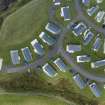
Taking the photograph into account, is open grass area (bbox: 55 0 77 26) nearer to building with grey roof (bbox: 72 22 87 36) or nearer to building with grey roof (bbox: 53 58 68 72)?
building with grey roof (bbox: 72 22 87 36)

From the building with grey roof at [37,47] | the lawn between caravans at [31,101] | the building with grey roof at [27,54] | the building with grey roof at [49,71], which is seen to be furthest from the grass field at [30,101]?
the building with grey roof at [37,47]

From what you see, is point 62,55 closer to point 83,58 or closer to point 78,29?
point 83,58

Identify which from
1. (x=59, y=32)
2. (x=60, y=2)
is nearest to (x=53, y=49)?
(x=59, y=32)

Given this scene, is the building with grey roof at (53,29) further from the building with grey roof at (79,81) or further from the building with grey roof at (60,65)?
the building with grey roof at (79,81)

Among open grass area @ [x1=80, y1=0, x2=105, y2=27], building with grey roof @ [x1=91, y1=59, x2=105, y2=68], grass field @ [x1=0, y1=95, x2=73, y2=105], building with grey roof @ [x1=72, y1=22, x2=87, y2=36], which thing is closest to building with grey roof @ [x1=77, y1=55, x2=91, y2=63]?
building with grey roof @ [x1=91, y1=59, x2=105, y2=68]

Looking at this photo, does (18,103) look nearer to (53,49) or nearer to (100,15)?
(53,49)

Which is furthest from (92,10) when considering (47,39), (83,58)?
(47,39)
